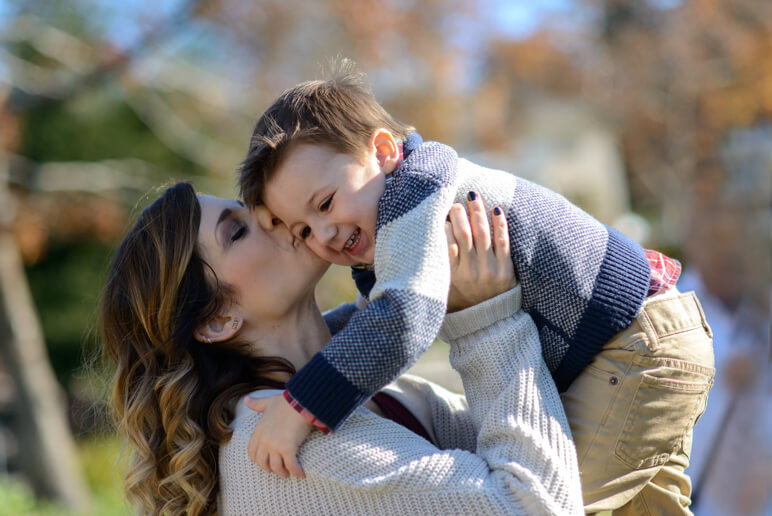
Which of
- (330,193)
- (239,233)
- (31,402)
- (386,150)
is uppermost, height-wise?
(386,150)

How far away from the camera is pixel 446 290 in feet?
6.59

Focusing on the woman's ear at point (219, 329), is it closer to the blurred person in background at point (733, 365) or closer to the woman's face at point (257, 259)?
the woman's face at point (257, 259)

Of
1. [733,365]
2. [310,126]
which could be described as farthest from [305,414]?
[733,365]

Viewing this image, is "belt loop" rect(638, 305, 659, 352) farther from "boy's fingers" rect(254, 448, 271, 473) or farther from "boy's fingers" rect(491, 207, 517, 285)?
"boy's fingers" rect(254, 448, 271, 473)

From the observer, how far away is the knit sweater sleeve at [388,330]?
1920 millimetres

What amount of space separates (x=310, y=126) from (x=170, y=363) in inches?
32.9

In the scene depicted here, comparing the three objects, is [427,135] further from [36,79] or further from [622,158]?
[622,158]

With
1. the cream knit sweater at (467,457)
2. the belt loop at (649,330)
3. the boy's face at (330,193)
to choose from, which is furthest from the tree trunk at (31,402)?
the belt loop at (649,330)

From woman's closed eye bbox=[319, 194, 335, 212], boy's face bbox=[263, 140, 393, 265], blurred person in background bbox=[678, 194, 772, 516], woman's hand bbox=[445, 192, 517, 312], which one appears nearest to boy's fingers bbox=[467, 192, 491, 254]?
woman's hand bbox=[445, 192, 517, 312]

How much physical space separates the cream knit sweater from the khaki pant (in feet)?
0.50

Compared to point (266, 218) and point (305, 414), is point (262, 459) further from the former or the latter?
point (266, 218)

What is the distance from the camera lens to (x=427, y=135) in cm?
1131

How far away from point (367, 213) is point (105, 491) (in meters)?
8.01

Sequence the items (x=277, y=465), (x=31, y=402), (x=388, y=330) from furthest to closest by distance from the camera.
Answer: (x=31, y=402) → (x=277, y=465) → (x=388, y=330)
